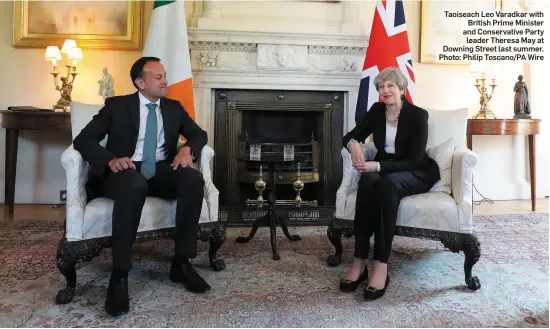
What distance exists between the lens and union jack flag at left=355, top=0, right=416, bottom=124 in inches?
135

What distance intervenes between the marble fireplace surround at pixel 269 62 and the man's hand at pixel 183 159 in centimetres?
154

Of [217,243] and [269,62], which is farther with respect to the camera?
[269,62]

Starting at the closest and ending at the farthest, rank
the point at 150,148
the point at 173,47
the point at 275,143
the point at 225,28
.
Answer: the point at 150,148, the point at 173,47, the point at 225,28, the point at 275,143

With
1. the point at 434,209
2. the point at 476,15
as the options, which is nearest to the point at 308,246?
the point at 434,209

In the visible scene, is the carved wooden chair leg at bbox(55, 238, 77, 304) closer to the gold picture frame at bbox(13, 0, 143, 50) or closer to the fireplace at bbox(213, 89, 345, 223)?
the fireplace at bbox(213, 89, 345, 223)

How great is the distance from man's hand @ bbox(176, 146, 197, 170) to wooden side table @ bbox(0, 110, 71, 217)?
1.72 meters

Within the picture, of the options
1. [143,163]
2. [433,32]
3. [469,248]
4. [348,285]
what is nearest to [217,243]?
[143,163]

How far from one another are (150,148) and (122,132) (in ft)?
0.51

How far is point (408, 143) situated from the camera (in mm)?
2250

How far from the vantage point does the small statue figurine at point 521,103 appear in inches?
157

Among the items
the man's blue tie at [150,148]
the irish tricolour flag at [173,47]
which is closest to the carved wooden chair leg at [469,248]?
the man's blue tie at [150,148]

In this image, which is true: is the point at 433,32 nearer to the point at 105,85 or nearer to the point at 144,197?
the point at 105,85

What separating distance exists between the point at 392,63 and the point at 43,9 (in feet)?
10.1

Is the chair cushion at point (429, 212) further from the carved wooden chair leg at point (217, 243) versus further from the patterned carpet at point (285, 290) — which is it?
the carved wooden chair leg at point (217, 243)
